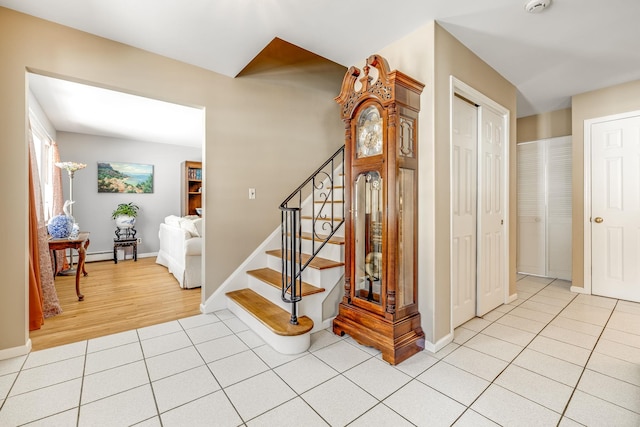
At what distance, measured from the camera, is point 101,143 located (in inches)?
229

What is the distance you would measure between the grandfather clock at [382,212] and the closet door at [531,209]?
10.9 ft

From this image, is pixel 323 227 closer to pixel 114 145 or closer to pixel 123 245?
pixel 123 245

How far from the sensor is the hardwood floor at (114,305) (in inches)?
98.2

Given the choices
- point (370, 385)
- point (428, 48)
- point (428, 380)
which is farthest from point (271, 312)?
point (428, 48)

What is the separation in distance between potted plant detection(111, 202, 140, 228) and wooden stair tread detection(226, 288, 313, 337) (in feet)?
13.0

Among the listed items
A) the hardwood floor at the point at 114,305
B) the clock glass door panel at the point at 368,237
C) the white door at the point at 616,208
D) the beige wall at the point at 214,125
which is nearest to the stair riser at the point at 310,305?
the clock glass door panel at the point at 368,237

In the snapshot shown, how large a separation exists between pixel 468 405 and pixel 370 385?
1.74 feet

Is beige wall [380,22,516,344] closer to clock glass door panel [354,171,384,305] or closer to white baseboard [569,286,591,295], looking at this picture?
clock glass door panel [354,171,384,305]

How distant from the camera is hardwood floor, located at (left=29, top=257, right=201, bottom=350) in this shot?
2.49 meters

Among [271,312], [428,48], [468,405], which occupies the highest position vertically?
[428,48]

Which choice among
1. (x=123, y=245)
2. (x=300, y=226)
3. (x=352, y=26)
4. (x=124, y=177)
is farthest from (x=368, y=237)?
(x=124, y=177)

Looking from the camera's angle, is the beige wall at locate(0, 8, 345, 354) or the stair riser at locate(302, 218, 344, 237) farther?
the stair riser at locate(302, 218, 344, 237)

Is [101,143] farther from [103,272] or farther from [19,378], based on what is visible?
[19,378]

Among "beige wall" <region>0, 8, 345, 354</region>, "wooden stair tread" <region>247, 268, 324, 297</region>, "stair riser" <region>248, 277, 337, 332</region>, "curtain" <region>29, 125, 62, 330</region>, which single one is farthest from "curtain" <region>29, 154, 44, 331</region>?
"stair riser" <region>248, 277, 337, 332</region>
